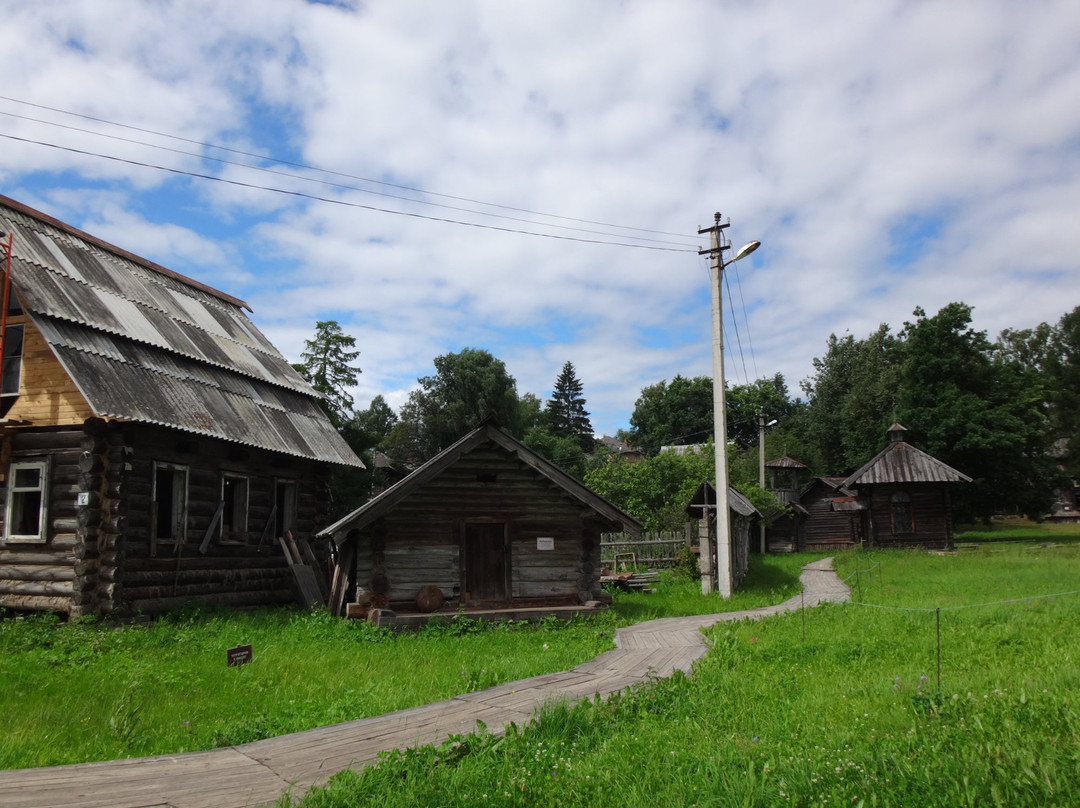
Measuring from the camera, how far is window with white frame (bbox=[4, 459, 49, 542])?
1430 cm

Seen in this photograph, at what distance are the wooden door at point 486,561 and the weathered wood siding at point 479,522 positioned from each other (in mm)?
159

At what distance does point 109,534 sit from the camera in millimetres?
14023

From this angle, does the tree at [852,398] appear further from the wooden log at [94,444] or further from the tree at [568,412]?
the wooden log at [94,444]

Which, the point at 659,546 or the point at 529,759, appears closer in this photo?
Answer: the point at 529,759

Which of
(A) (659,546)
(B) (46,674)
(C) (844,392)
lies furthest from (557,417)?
(B) (46,674)

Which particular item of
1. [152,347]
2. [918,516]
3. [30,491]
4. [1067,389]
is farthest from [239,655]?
[1067,389]

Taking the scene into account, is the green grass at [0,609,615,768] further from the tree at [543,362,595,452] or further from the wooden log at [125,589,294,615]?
the tree at [543,362,595,452]

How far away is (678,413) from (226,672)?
260 ft

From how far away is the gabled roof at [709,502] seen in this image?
20.4 meters

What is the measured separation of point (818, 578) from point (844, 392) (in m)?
49.5

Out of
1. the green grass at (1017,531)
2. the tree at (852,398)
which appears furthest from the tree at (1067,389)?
the tree at (852,398)

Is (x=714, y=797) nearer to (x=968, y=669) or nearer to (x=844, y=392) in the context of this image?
(x=968, y=669)

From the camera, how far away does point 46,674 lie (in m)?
10.0

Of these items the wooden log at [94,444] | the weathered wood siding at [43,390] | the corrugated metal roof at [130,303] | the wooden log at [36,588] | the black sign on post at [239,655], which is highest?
the corrugated metal roof at [130,303]
